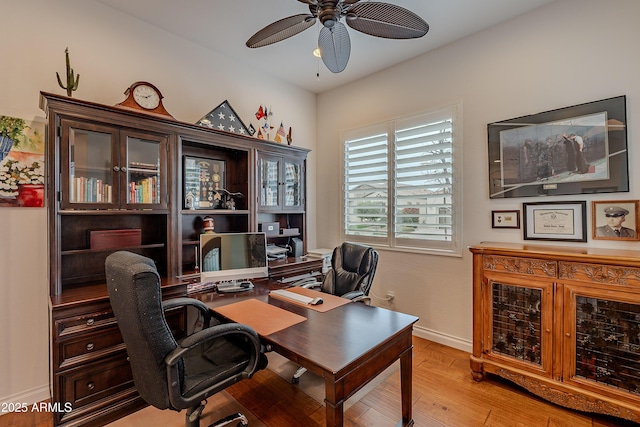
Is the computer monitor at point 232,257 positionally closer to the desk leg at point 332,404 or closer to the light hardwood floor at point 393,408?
the light hardwood floor at point 393,408

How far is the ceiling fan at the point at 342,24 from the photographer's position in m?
1.66

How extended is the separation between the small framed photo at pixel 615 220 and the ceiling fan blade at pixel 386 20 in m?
1.92

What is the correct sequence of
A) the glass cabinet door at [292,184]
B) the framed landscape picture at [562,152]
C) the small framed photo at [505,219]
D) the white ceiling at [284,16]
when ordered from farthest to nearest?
the glass cabinet door at [292,184] < the small framed photo at [505,219] < the white ceiling at [284,16] < the framed landscape picture at [562,152]

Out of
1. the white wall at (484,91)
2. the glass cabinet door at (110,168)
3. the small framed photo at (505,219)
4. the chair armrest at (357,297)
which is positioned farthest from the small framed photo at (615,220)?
the glass cabinet door at (110,168)

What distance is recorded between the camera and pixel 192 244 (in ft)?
9.55

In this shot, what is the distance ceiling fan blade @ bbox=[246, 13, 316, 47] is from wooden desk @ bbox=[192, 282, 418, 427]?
1.90 m

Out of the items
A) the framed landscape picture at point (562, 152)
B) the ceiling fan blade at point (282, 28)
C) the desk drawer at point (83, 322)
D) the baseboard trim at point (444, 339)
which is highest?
the ceiling fan blade at point (282, 28)

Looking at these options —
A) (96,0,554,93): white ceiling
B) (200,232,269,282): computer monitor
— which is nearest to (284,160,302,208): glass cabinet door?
(200,232,269,282): computer monitor

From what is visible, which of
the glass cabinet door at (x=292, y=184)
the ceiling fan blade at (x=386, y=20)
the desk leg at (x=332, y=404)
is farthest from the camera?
the glass cabinet door at (x=292, y=184)

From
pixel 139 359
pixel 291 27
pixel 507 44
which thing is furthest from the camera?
pixel 507 44

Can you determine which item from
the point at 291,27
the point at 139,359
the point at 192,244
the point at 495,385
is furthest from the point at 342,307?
the point at 291,27

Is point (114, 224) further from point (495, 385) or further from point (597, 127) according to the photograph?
point (597, 127)

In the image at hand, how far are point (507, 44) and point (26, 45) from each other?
3.97 metres

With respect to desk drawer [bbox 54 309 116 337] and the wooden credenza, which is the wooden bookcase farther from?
the wooden credenza
